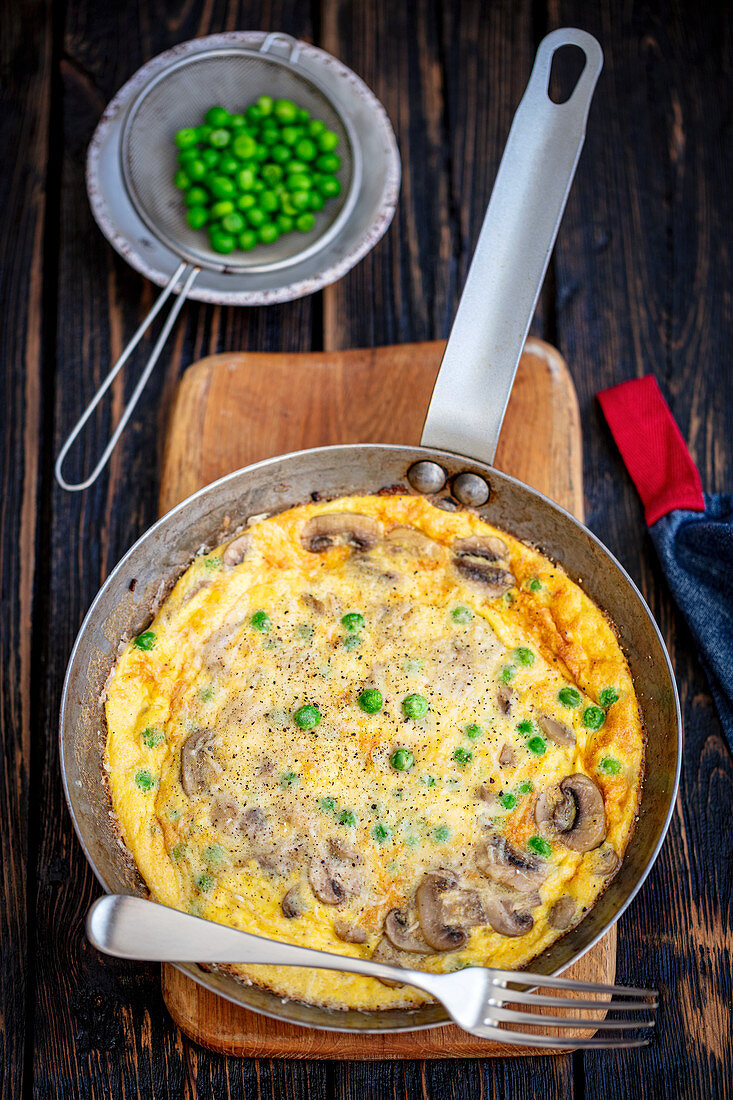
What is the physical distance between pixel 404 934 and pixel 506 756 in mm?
735

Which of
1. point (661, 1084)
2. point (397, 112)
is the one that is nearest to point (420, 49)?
point (397, 112)

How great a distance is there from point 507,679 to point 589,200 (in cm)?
269

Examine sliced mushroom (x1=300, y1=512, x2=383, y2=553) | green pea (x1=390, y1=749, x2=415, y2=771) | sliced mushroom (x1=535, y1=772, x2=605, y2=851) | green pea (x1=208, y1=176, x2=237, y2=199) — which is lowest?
sliced mushroom (x1=535, y1=772, x2=605, y2=851)

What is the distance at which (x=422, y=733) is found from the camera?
336 centimetres

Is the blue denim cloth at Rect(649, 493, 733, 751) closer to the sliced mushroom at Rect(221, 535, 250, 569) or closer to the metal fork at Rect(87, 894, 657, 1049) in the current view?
the metal fork at Rect(87, 894, 657, 1049)

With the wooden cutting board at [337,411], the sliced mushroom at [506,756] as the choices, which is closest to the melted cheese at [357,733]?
the sliced mushroom at [506,756]

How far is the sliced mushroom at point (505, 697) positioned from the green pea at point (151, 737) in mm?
1298

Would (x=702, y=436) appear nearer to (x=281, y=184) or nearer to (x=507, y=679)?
(x=507, y=679)

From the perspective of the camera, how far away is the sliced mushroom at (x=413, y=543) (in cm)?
356

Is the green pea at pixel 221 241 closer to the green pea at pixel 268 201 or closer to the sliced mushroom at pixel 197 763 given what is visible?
the green pea at pixel 268 201

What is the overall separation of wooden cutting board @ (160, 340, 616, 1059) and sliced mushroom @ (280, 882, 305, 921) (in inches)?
66.9

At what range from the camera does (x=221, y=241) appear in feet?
14.0

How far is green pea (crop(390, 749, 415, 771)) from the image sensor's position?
3271mm

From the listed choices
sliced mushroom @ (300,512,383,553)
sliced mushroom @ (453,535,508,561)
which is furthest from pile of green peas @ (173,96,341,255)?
sliced mushroom @ (453,535,508,561)
